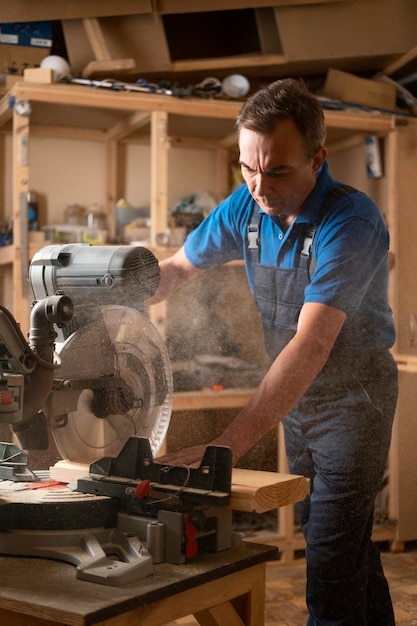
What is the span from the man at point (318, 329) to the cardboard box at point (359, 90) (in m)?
0.72

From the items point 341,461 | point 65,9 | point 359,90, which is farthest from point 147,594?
point 65,9

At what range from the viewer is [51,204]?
2.65 m

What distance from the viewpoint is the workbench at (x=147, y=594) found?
0.95 metres

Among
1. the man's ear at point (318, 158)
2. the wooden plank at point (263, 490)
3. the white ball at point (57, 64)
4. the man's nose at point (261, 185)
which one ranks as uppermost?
the white ball at point (57, 64)

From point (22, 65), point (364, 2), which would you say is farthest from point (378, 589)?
point (22, 65)

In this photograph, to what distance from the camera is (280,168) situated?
151 cm

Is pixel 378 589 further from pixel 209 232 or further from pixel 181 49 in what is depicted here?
pixel 181 49

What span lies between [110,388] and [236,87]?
144 cm

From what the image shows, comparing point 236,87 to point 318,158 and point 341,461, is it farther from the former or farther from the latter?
point 341,461

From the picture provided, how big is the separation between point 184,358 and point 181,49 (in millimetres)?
1092

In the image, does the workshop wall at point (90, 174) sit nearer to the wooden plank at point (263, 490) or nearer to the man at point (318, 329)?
the man at point (318, 329)

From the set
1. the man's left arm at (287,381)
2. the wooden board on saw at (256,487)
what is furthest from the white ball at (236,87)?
the wooden board on saw at (256,487)

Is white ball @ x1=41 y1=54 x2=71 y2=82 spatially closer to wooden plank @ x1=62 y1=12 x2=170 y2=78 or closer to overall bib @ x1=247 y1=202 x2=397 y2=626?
wooden plank @ x1=62 y1=12 x2=170 y2=78

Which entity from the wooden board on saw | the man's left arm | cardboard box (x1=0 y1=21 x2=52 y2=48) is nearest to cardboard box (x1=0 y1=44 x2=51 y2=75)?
cardboard box (x1=0 y1=21 x2=52 y2=48)
